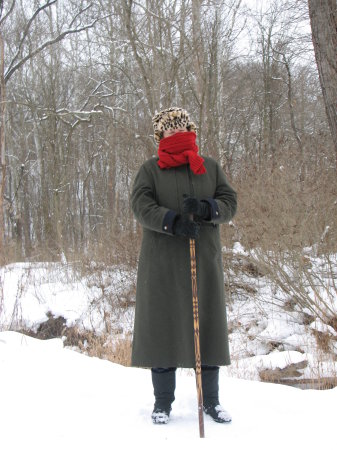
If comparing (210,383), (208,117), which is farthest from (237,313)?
(210,383)

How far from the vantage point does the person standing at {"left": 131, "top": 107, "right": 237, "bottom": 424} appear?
2482 mm

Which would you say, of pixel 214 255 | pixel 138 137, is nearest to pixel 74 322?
pixel 138 137

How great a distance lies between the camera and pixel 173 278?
8.32ft

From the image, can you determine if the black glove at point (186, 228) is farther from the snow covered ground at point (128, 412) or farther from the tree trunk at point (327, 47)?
the tree trunk at point (327, 47)

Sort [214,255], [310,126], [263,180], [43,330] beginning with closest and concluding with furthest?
[214,255]
[263,180]
[43,330]
[310,126]

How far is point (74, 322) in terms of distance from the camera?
7660 millimetres

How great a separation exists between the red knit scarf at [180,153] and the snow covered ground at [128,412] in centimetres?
141

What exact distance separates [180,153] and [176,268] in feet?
2.15

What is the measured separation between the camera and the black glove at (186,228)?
2.39m

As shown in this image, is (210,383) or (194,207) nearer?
(194,207)

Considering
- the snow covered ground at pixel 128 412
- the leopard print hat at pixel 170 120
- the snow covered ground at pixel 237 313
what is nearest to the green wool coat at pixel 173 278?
the leopard print hat at pixel 170 120

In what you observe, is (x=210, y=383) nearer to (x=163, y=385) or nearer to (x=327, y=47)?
(x=163, y=385)

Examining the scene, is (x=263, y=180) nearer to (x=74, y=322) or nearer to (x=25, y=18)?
(x=74, y=322)

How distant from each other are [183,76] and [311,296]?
458 centimetres
